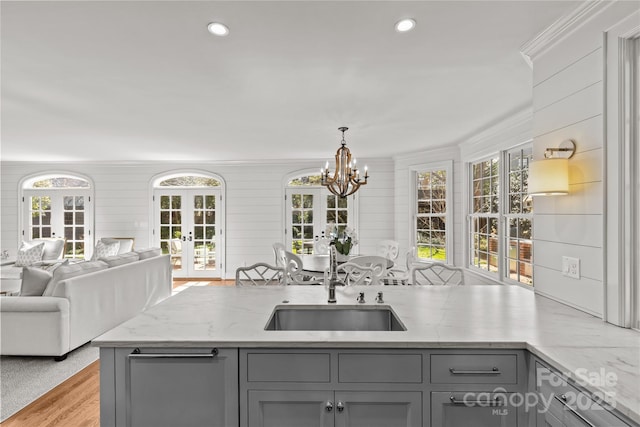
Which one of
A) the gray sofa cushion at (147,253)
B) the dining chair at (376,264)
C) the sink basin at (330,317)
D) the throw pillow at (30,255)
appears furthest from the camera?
the throw pillow at (30,255)

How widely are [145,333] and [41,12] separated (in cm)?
186

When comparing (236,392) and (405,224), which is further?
(405,224)

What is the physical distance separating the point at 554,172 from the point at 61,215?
840cm

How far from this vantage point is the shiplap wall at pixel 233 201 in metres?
6.77

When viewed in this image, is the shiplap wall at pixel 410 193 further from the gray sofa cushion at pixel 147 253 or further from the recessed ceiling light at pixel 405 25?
the gray sofa cushion at pixel 147 253

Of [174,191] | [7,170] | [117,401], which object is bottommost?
[117,401]

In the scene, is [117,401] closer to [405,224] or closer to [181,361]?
[181,361]

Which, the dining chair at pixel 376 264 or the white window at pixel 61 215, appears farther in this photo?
the white window at pixel 61 215

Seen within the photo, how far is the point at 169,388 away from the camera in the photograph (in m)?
1.40

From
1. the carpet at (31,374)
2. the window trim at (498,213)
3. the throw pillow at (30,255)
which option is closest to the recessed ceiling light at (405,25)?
the window trim at (498,213)

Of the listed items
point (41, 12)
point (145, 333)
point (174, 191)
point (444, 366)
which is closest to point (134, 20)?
point (41, 12)

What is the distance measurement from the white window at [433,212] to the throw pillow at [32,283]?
519cm

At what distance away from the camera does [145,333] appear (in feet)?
4.84

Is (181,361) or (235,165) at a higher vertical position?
(235,165)
